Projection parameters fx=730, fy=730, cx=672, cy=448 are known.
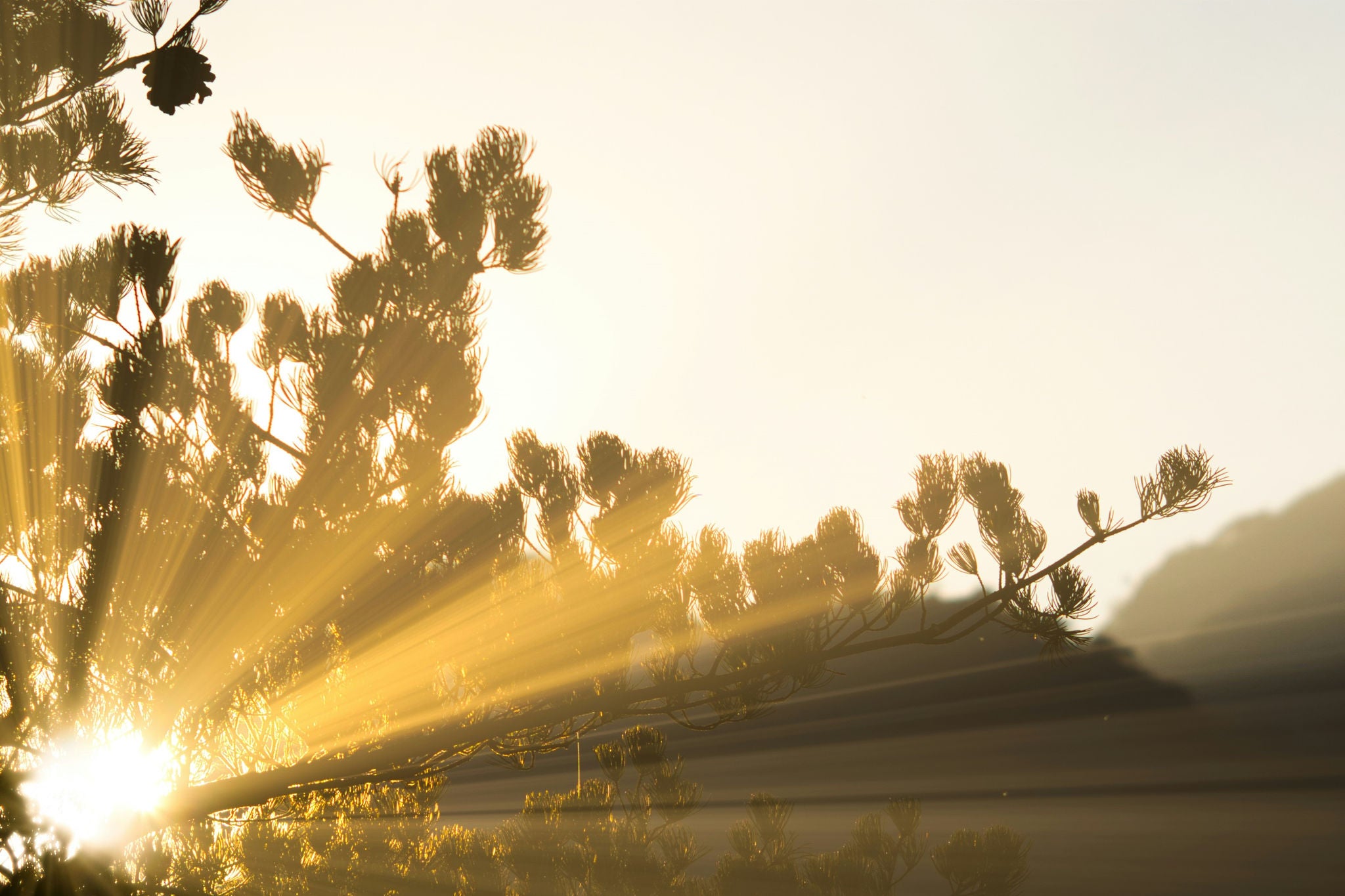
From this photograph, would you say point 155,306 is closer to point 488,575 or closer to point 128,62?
point 128,62

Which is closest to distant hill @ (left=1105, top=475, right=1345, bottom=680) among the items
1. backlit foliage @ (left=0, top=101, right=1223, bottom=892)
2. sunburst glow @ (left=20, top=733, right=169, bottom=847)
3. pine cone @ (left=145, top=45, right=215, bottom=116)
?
backlit foliage @ (left=0, top=101, right=1223, bottom=892)

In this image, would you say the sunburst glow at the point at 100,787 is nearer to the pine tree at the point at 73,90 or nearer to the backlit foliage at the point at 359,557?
the backlit foliage at the point at 359,557

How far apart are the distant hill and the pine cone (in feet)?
13.0

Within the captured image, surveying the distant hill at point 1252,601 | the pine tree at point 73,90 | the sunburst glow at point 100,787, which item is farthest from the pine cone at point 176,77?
the distant hill at point 1252,601

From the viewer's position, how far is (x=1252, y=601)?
3.27 meters

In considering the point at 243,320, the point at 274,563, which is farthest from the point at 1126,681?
the point at 243,320

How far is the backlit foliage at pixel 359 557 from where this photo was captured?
5.28ft

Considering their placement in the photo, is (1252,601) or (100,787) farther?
(1252,601)

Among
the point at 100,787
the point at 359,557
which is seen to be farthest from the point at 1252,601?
the point at 100,787

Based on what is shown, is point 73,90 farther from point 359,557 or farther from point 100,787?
point 100,787

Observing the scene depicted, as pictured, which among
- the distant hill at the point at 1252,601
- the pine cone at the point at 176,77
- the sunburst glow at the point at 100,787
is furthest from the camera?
the distant hill at the point at 1252,601

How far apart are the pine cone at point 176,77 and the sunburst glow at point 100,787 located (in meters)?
1.41

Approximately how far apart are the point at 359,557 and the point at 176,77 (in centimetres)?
105

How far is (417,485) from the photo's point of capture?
167cm
